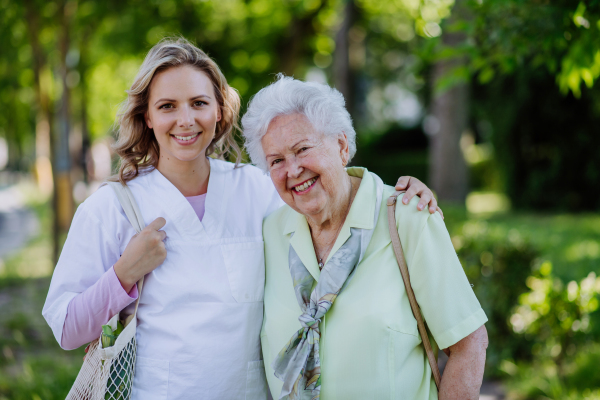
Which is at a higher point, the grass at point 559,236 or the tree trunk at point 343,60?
the tree trunk at point 343,60

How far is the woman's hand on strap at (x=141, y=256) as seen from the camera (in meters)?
2.14

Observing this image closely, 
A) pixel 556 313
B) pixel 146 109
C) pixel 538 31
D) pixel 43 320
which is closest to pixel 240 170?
pixel 146 109

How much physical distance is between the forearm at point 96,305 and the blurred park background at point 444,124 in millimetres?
1088

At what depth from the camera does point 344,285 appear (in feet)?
6.99

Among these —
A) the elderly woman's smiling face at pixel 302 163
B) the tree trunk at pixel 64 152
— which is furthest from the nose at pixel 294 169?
the tree trunk at pixel 64 152

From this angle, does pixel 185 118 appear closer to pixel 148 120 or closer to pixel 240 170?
pixel 148 120

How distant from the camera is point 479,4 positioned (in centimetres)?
312

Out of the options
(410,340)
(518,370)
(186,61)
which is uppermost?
(186,61)

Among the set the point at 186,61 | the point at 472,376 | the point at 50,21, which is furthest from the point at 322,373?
the point at 50,21

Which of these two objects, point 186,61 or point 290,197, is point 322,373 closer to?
point 290,197

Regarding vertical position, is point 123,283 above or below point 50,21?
below

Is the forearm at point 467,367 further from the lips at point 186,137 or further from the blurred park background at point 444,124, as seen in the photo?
the blurred park background at point 444,124

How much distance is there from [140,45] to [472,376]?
11417 millimetres

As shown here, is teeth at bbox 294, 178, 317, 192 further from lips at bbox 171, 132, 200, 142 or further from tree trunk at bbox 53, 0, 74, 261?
tree trunk at bbox 53, 0, 74, 261
